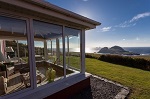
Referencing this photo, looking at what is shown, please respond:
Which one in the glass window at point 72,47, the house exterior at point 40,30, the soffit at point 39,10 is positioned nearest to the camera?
the soffit at point 39,10

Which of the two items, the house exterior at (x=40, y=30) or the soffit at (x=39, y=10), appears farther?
the house exterior at (x=40, y=30)

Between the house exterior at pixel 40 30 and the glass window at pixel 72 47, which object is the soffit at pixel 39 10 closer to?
the house exterior at pixel 40 30

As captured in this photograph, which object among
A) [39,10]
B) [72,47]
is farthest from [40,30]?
[72,47]

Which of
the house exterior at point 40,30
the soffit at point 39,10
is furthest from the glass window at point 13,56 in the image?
the soffit at point 39,10

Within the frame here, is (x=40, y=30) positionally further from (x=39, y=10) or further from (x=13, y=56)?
(x=13, y=56)

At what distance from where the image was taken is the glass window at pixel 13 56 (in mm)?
3454

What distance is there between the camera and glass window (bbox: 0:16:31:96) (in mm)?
3454

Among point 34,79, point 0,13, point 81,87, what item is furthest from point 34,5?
point 81,87

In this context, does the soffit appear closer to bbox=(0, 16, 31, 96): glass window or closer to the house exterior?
the house exterior

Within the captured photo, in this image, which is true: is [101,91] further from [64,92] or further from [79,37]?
[79,37]

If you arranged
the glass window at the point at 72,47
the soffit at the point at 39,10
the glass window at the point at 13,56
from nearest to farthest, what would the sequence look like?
the soffit at the point at 39,10, the glass window at the point at 13,56, the glass window at the point at 72,47

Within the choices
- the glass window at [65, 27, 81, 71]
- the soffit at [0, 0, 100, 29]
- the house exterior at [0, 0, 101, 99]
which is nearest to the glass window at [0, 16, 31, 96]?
the house exterior at [0, 0, 101, 99]

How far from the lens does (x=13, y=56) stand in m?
9.72

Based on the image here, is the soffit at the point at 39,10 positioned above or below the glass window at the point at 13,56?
above
